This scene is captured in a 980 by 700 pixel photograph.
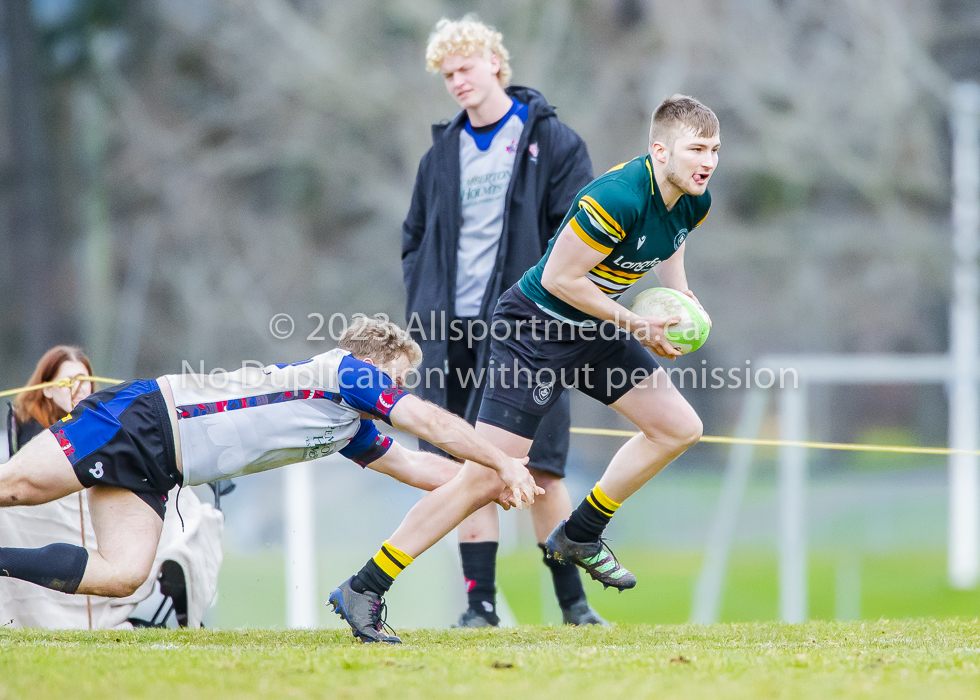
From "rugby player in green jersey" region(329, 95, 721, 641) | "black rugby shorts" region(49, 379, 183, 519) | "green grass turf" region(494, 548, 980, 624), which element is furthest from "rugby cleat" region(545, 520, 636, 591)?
"green grass turf" region(494, 548, 980, 624)

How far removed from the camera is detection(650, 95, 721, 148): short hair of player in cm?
440

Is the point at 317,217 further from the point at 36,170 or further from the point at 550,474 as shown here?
the point at 550,474

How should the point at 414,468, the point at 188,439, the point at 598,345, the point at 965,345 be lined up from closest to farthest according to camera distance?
the point at 188,439, the point at 598,345, the point at 414,468, the point at 965,345

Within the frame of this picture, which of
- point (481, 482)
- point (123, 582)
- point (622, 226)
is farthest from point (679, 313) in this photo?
point (123, 582)

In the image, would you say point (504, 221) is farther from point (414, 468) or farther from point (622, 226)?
point (414, 468)

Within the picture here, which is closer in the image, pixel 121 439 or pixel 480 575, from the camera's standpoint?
pixel 121 439

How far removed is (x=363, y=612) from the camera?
4.37 m

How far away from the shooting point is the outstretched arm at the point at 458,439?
4.14 meters

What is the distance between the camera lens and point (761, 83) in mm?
18328

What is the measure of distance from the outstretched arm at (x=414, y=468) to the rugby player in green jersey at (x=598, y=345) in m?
0.29

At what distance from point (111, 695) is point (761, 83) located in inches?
666

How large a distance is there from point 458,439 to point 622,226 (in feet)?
3.31

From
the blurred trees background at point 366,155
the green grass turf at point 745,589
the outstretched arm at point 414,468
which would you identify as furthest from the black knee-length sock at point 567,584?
the blurred trees background at point 366,155

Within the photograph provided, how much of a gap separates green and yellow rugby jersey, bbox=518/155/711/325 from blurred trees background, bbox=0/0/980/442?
13.5m
